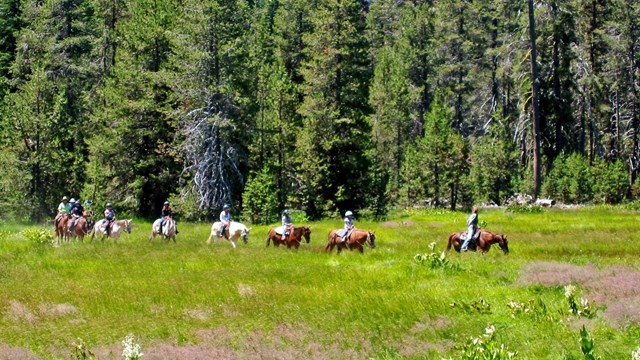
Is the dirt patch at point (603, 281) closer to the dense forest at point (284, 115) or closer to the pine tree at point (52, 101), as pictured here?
the dense forest at point (284, 115)

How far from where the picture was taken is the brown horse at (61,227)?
31328mm

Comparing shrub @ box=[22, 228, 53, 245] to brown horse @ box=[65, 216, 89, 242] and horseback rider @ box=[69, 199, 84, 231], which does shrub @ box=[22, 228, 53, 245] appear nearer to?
brown horse @ box=[65, 216, 89, 242]

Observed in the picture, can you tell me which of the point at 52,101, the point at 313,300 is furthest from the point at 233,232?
the point at 52,101

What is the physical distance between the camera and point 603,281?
51.7ft

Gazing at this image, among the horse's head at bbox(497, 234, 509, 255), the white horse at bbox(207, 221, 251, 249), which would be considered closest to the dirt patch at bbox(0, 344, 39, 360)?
the white horse at bbox(207, 221, 251, 249)

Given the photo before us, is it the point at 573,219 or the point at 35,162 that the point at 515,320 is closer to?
the point at 573,219

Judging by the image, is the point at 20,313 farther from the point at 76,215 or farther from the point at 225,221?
the point at 76,215

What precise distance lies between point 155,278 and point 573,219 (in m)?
23.6

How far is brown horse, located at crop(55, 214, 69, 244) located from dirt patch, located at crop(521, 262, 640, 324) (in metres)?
22.9

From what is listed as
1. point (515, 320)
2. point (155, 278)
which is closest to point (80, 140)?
point (155, 278)

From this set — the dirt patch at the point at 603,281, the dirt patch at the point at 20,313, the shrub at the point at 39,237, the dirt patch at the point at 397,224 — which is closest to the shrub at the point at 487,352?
the dirt patch at the point at 603,281

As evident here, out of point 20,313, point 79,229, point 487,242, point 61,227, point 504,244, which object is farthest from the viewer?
point 61,227

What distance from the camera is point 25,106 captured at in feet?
159

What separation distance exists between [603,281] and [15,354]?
44.0 feet
